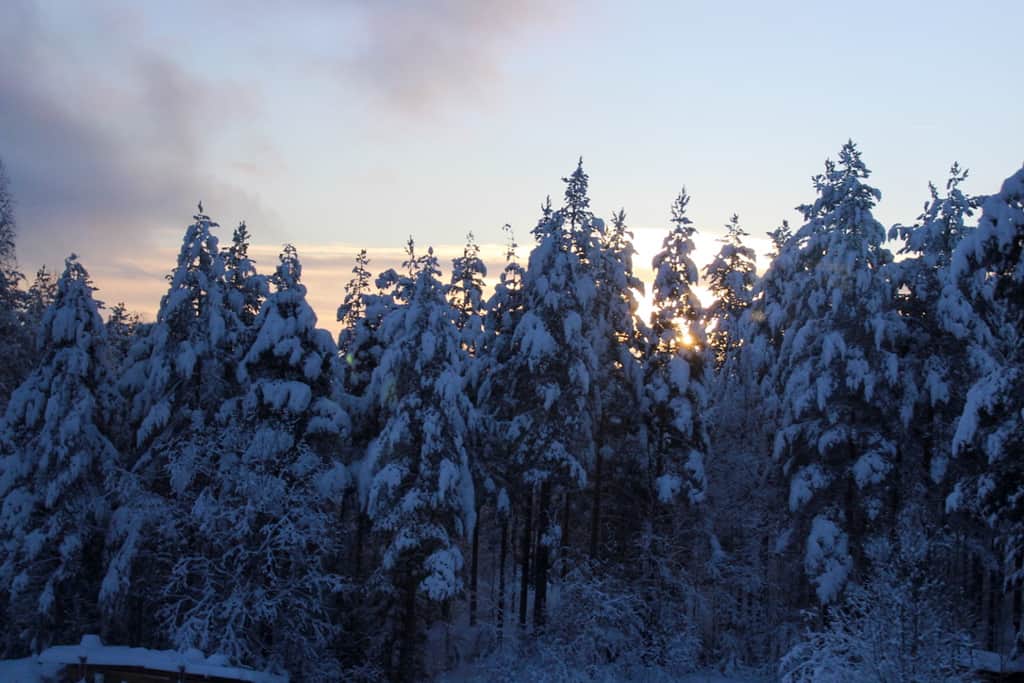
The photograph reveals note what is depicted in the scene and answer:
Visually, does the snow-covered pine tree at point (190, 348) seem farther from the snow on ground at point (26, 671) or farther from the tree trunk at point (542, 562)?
the tree trunk at point (542, 562)

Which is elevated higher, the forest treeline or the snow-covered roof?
the forest treeline

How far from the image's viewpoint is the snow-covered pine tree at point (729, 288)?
46.8 metres

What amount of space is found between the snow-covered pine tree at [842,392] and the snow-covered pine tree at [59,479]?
891 inches

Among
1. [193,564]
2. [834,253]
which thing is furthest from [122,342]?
[834,253]

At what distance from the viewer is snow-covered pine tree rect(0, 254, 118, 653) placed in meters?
27.4

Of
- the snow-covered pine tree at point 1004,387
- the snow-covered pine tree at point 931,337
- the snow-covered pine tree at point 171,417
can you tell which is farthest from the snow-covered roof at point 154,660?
the snow-covered pine tree at point 931,337

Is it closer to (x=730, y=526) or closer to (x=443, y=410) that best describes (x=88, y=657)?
(x=443, y=410)

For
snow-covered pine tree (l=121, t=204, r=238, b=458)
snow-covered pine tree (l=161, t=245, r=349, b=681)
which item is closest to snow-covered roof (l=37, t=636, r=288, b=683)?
snow-covered pine tree (l=161, t=245, r=349, b=681)

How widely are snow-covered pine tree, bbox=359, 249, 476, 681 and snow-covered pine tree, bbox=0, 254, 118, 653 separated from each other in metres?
9.28

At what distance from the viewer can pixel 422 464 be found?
27.0 m

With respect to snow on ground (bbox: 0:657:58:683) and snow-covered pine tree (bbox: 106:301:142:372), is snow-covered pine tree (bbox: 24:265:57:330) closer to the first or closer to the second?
snow-covered pine tree (bbox: 106:301:142:372)

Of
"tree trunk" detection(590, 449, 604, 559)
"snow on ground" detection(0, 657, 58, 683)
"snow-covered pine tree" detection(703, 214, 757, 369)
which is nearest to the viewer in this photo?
"snow on ground" detection(0, 657, 58, 683)

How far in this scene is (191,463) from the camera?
1050 inches

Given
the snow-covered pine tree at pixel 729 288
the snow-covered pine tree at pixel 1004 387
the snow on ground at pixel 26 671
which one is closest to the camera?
the snow-covered pine tree at pixel 1004 387
